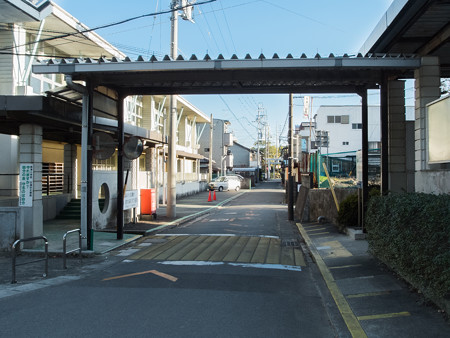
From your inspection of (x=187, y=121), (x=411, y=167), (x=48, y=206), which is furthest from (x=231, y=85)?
(x=187, y=121)

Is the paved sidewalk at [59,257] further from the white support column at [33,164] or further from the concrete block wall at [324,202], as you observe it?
the concrete block wall at [324,202]

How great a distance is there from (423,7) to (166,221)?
42.9 feet

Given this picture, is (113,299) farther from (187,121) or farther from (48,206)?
(187,121)

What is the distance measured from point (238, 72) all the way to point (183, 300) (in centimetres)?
621

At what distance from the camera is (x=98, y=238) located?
12.4 m

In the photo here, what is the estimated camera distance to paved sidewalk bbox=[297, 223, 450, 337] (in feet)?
15.7

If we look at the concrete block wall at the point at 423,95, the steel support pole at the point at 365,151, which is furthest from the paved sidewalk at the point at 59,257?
the concrete block wall at the point at 423,95

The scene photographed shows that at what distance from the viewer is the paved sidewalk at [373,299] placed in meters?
4.80

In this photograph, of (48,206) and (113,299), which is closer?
(113,299)

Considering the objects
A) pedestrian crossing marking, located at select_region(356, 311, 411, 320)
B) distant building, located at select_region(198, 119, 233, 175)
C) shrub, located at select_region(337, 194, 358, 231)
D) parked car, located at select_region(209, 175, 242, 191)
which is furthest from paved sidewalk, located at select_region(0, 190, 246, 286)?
distant building, located at select_region(198, 119, 233, 175)

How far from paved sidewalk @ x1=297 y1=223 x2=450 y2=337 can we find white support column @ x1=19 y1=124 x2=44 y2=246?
24.5 ft

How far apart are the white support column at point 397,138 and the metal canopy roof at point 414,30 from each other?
1.25 metres

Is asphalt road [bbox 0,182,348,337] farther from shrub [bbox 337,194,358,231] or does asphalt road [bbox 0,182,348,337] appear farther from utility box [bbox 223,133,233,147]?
utility box [bbox 223,133,233,147]

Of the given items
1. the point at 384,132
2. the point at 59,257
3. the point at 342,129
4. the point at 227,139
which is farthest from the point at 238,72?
the point at 227,139
